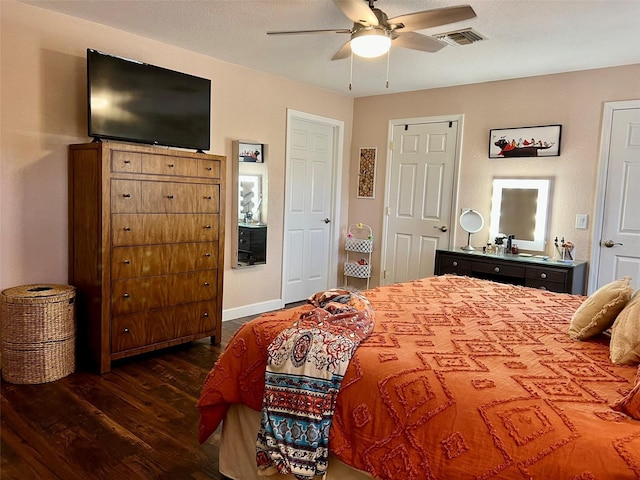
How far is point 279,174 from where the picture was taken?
500 cm

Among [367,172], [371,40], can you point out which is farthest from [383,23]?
[367,172]

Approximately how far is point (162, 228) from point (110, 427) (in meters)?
1.46

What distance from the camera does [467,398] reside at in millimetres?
1461

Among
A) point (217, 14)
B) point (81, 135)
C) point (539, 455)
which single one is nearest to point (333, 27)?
point (217, 14)

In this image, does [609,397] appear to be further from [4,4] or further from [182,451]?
[4,4]

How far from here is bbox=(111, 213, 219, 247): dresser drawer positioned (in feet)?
10.5

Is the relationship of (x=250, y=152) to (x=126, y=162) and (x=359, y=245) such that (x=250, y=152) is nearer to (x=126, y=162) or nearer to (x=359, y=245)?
(x=126, y=162)

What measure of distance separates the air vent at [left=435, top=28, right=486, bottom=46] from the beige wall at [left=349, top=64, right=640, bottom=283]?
4.28ft

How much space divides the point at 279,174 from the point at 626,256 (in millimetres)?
3368

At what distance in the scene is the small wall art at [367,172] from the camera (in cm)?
566

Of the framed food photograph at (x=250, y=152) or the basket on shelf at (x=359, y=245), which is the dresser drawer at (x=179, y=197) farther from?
the basket on shelf at (x=359, y=245)

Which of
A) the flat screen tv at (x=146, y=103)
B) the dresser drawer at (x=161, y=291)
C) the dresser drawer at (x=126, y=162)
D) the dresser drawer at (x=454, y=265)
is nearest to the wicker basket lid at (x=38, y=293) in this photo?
the dresser drawer at (x=161, y=291)

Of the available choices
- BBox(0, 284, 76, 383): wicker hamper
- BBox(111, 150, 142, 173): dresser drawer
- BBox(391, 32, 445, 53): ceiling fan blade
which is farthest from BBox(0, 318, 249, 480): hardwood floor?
BBox(391, 32, 445, 53): ceiling fan blade

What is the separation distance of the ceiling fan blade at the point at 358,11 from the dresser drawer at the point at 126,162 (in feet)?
5.64
